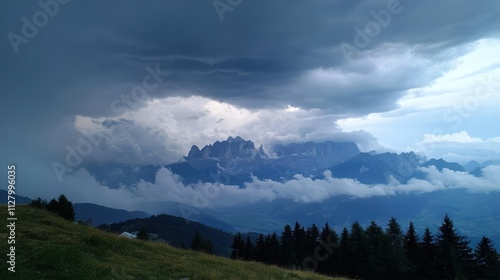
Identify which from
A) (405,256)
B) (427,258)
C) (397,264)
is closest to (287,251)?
(397,264)

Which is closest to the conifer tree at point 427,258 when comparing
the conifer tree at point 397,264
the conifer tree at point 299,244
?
the conifer tree at point 397,264

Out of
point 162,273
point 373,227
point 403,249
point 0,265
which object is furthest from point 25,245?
point 373,227

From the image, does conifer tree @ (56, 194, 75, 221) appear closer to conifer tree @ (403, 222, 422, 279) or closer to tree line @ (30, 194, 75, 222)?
tree line @ (30, 194, 75, 222)

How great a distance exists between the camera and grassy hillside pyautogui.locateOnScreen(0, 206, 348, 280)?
15.1 m

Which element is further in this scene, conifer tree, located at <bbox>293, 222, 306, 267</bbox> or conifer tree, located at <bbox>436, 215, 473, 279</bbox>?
conifer tree, located at <bbox>293, 222, 306, 267</bbox>

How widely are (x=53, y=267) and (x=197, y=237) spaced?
77956mm

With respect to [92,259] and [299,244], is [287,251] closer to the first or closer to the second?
[299,244]

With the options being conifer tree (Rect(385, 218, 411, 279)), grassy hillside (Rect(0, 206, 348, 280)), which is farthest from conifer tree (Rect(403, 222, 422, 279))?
grassy hillside (Rect(0, 206, 348, 280))

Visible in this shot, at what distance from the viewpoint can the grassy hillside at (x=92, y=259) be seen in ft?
49.4

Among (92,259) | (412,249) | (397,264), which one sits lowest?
(397,264)

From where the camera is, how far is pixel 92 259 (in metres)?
17.4

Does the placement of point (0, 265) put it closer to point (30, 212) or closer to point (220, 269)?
point (220, 269)

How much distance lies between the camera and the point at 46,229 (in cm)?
2162

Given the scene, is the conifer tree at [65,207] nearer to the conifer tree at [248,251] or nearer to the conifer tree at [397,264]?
the conifer tree at [248,251]
